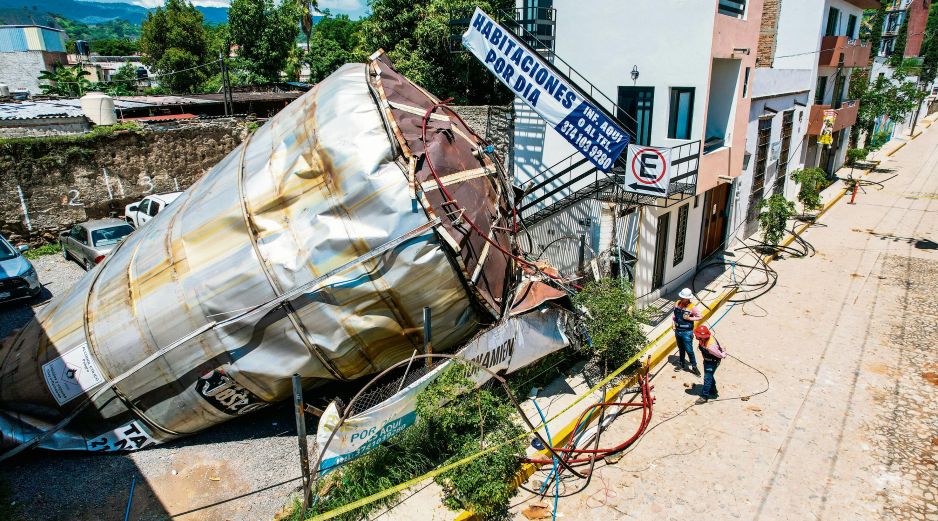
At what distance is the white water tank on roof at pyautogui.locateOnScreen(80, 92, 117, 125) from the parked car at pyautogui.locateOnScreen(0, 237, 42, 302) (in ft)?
25.6

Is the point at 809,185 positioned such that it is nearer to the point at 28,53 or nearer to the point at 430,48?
the point at 430,48

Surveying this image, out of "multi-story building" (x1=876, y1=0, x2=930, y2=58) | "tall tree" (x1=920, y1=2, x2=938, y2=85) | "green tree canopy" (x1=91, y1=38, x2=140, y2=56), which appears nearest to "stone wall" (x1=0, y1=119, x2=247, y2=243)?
"multi-story building" (x1=876, y1=0, x2=930, y2=58)

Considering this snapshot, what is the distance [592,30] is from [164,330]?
11902 mm

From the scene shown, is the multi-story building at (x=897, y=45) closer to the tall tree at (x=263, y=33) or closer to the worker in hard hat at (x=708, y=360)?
the worker in hard hat at (x=708, y=360)

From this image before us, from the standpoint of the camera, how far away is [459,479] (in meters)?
6.96

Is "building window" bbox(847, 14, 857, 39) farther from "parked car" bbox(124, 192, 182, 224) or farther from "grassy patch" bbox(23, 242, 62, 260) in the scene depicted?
"grassy patch" bbox(23, 242, 62, 260)

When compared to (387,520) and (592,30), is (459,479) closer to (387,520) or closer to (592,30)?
(387,520)

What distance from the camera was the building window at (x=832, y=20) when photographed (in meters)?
23.9

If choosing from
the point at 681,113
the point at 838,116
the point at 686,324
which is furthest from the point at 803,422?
the point at 838,116

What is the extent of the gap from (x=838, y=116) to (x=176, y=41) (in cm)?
4030

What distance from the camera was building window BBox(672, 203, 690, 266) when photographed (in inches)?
563

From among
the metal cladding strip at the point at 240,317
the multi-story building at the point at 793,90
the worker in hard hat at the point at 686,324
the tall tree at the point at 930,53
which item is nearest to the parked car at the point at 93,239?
the metal cladding strip at the point at 240,317

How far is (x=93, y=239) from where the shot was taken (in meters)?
14.4

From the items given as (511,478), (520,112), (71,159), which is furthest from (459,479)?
(71,159)
